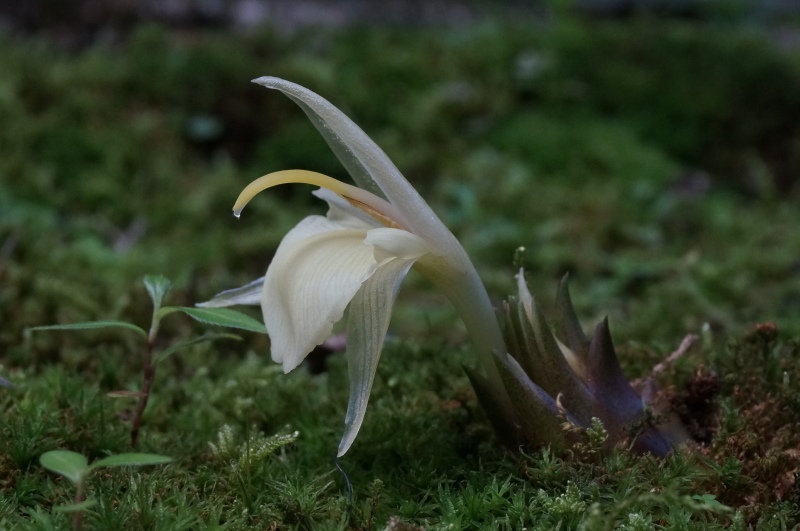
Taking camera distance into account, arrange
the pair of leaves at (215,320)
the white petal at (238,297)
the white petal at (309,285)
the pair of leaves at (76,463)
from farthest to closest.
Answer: the white petal at (238,297)
the pair of leaves at (215,320)
the white petal at (309,285)
the pair of leaves at (76,463)

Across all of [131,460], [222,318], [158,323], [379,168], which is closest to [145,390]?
[158,323]

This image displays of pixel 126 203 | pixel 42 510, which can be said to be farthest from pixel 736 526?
pixel 126 203

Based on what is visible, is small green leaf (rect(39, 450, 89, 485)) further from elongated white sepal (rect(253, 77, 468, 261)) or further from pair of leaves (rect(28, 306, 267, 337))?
elongated white sepal (rect(253, 77, 468, 261))

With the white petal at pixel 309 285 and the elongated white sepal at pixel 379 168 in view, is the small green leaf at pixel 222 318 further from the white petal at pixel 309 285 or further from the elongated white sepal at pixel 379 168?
the elongated white sepal at pixel 379 168

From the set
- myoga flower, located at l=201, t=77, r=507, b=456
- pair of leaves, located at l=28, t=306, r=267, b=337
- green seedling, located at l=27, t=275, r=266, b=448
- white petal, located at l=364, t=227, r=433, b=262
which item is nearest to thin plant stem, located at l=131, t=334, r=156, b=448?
green seedling, located at l=27, t=275, r=266, b=448

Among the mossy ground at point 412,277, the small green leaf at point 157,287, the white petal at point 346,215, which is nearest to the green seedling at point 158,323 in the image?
the small green leaf at point 157,287

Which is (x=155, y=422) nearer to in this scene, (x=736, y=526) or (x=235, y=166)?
(x=736, y=526)
